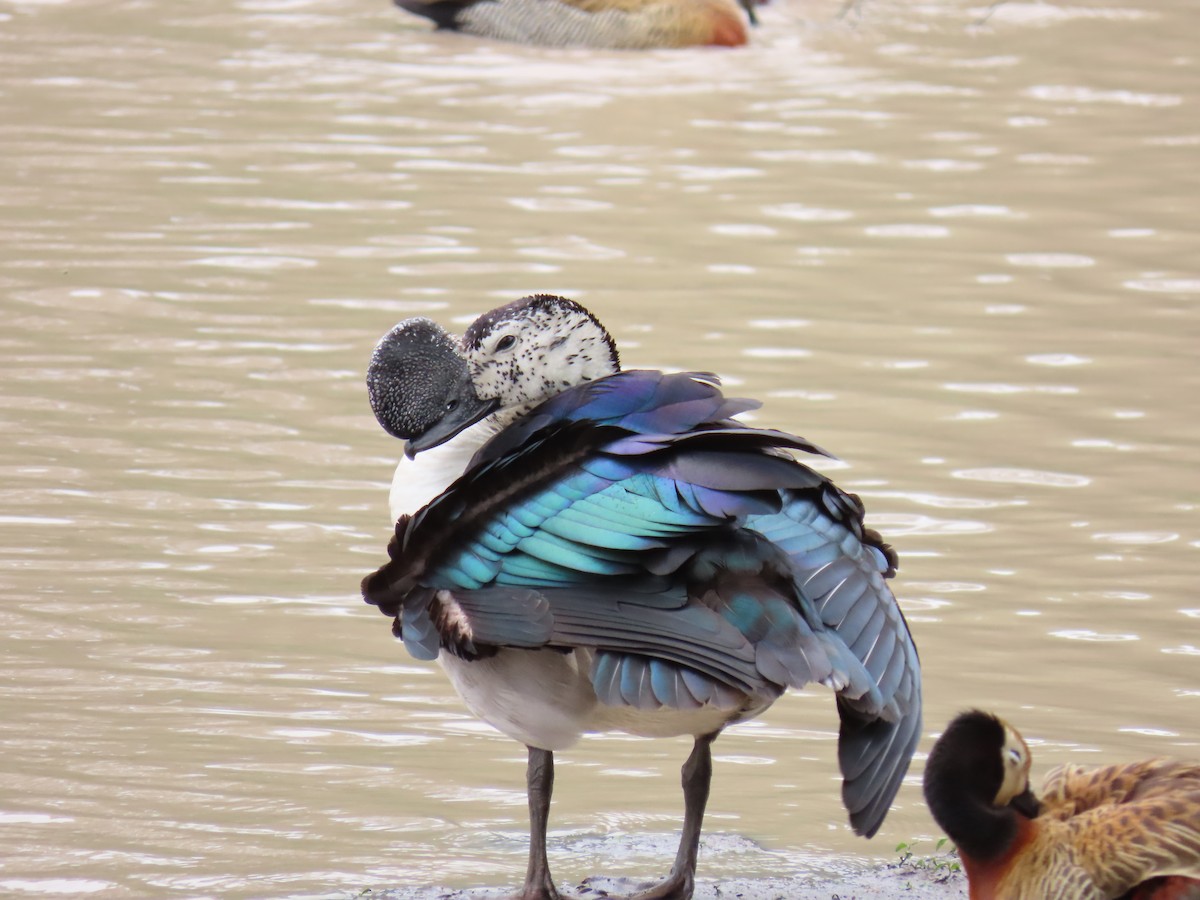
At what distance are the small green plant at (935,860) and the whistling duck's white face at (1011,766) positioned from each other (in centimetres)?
60

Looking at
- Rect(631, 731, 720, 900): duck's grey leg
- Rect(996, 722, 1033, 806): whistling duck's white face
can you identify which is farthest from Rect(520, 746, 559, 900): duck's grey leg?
Rect(996, 722, 1033, 806): whistling duck's white face

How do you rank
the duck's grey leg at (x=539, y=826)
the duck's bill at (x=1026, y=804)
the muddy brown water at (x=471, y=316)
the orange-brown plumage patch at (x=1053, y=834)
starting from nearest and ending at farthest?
the orange-brown plumage patch at (x=1053, y=834), the duck's bill at (x=1026, y=804), the duck's grey leg at (x=539, y=826), the muddy brown water at (x=471, y=316)

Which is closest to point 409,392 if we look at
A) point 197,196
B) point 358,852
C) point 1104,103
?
point 358,852

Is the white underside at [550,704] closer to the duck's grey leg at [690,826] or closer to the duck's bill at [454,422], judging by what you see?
the duck's grey leg at [690,826]

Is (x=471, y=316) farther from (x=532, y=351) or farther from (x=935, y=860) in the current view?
(x=935, y=860)

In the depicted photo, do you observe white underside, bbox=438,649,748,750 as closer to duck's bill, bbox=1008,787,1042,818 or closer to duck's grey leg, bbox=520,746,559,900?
duck's grey leg, bbox=520,746,559,900

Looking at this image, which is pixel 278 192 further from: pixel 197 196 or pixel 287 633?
pixel 287 633

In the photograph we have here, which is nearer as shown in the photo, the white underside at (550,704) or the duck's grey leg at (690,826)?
the white underside at (550,704)

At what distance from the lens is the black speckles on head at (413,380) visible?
459 cm

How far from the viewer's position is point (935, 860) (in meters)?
4.91

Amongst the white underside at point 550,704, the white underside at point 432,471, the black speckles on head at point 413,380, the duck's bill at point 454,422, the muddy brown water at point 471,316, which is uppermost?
the black speckles on head at point 413,380

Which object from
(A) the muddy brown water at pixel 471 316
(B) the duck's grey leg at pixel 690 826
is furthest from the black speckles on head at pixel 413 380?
(A) the muddy brown water at pixel 471 316

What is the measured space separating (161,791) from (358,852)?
66 centimetres

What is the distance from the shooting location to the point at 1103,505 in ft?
24.9
